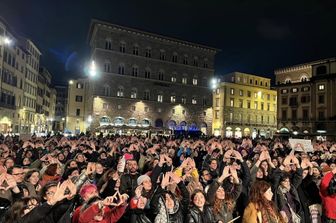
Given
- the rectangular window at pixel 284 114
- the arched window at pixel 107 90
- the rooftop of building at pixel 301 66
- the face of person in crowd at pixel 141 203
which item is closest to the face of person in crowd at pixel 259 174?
the face of person in crowd at pixel 141 203

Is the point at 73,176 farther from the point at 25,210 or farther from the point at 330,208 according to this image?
the point at 330,208

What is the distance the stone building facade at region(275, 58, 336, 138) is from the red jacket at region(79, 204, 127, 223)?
2160 inches

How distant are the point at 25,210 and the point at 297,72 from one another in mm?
72581

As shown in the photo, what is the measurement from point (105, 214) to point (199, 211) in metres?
1.46

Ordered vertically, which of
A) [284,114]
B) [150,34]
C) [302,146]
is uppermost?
[150,34]

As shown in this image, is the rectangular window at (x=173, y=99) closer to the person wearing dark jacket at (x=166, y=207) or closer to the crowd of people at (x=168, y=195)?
the crowd of people at (x=168, y=195)

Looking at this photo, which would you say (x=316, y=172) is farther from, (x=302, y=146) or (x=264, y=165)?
(x=302, y=146)

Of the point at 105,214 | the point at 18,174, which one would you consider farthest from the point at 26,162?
the point at 105,214

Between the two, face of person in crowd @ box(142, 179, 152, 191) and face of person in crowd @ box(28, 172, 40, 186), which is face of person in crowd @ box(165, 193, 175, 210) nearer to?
face of person in crowd @ box(142, 179, 152, 191)

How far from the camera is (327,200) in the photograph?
20.9ft

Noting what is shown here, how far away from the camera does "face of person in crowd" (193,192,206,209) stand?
4.93 metres

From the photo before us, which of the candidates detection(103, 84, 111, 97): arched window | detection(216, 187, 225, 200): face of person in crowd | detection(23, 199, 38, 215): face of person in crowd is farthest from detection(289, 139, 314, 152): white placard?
detection(103, 84, 111, 97): arched window

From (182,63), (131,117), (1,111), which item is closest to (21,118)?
(1,111)

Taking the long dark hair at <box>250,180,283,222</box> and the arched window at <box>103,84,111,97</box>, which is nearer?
the long dark hair at <box>250,180,283,222</box>
